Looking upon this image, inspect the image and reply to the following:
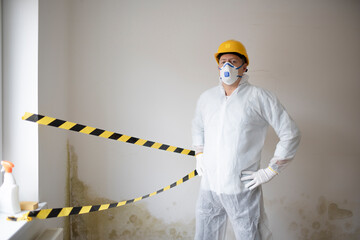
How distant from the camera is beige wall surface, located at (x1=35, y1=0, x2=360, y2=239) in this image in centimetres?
217

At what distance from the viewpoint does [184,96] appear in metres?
2.24

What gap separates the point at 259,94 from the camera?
162 centimetres

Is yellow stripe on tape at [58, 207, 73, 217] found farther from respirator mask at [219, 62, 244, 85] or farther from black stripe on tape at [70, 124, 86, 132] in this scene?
respirator mask at [219, 62, 244, 85]

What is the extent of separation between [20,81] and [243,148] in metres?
1.37

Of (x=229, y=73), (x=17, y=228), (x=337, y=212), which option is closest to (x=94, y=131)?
(x=17, y=228)

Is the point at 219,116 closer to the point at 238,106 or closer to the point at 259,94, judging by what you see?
the point at 238,106

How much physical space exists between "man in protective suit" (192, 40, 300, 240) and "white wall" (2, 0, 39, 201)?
1087 millimetres

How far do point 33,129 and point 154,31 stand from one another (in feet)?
3.92

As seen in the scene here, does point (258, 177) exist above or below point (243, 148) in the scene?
below

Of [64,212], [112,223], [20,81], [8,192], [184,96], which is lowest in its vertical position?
[112,223]

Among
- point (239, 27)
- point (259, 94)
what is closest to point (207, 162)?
point (259, 94)

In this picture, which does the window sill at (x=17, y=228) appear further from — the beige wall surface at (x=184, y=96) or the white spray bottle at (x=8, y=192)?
the beige wall surface at (x=184, y=96)

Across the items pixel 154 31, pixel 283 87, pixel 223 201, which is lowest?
pixel 223 201

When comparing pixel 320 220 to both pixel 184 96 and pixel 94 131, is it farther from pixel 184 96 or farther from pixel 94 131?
pixel 94 131
